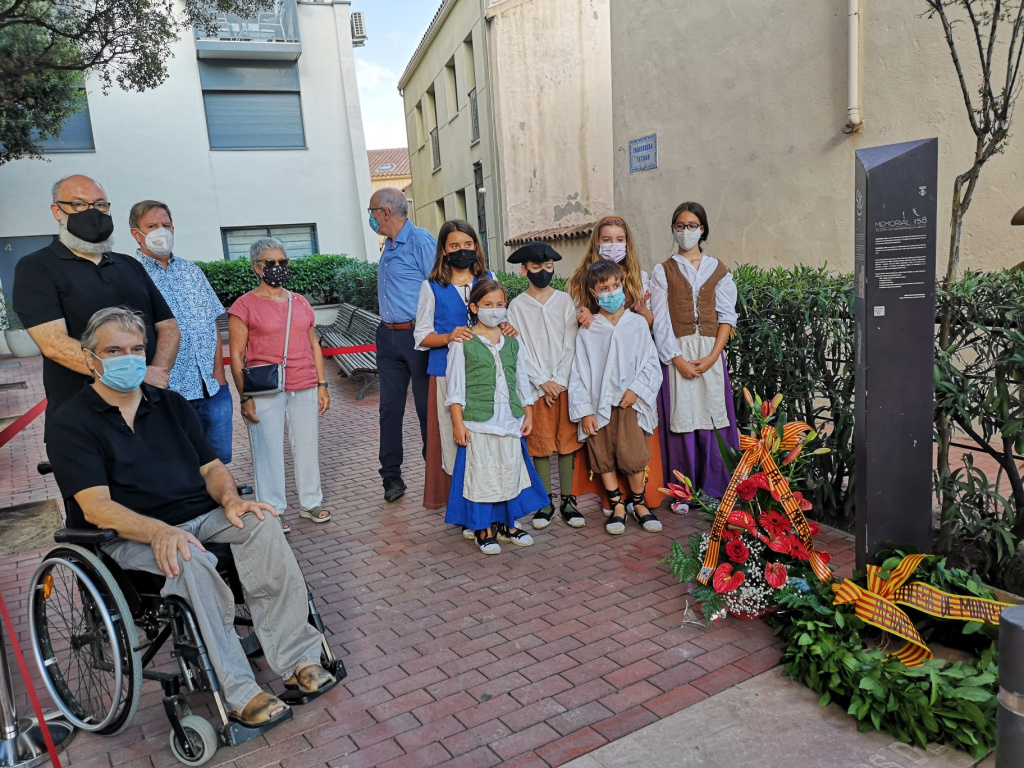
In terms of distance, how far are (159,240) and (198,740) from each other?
2810mm

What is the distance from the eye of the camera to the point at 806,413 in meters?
4.50

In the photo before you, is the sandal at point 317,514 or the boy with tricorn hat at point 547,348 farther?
the sandal at point 317,514

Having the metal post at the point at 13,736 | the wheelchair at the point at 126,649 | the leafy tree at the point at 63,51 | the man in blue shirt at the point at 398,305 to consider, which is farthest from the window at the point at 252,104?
the metal post at the point at 13,736

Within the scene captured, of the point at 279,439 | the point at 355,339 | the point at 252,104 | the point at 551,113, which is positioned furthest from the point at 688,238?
the point at 252,104

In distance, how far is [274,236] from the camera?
17.8 meters

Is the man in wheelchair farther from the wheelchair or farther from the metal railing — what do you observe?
the metal railing

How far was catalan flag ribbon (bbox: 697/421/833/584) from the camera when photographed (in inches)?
131

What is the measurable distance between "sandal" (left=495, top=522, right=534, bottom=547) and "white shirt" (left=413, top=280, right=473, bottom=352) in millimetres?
1222

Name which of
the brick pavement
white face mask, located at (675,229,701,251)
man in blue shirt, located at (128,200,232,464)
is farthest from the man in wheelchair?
white face mask, located at (675,229,701,251)

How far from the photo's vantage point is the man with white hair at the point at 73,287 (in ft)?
11.2

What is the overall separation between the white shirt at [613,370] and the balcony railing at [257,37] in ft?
49.5

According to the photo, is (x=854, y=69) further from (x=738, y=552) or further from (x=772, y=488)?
(x=738, y=552)

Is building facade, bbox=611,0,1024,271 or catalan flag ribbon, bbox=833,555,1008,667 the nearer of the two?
catalan flag ribbon, bbox=833,555,1008,667

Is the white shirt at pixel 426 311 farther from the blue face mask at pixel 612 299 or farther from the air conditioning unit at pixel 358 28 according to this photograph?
the air conditioning unit at pixel 358 28
